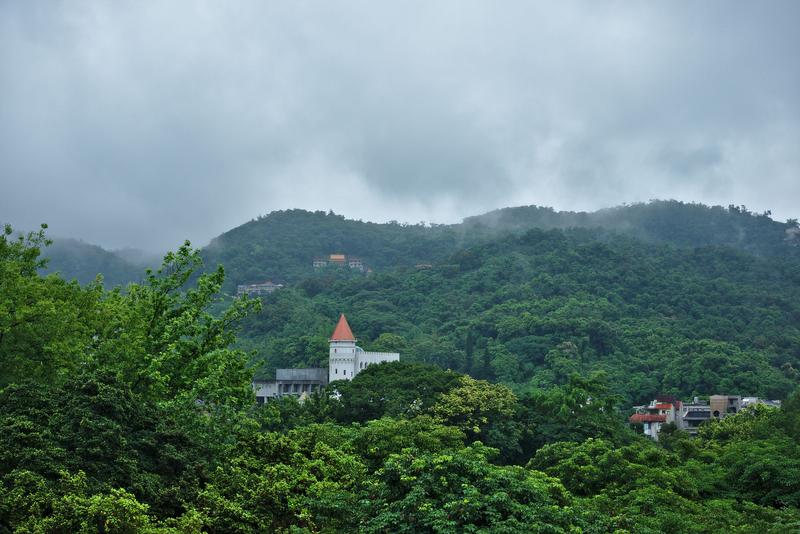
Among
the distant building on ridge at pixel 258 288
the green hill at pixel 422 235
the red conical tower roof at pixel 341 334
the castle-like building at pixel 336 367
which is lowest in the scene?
the castle-like building at pixel 336 367

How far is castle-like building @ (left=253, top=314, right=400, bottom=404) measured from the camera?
6038 cm

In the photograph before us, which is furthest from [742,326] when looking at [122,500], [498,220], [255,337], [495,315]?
[498,220]

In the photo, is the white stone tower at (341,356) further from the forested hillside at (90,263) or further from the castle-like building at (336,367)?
the forested hillside at (90,263)

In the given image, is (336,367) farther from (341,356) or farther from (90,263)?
(90,263)

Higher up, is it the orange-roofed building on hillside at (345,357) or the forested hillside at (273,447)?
the orange-roofed building on hillside at (345,357)

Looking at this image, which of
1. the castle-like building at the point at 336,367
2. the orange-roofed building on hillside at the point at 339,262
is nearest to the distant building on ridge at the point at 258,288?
the orange-roofed building on hillside at the point at 339,262

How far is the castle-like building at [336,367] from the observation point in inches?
2377

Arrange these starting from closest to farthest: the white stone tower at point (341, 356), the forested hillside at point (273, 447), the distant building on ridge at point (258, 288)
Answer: the forested hillside at point (273, 447) < the white stone tower at point (341, 356) < the distant building on ridge at point (258, 288)

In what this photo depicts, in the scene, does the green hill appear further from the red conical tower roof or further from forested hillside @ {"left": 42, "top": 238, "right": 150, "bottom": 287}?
the red conical tower roof

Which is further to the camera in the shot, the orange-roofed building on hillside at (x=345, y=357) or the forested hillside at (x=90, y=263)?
the forested hillside at (x=90, y=263)

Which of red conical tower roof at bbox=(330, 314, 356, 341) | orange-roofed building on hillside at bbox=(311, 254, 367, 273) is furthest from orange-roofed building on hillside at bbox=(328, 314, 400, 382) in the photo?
orange-roofed building on hillside at bbox=(311, 254, 367, 273)

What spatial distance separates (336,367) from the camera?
60438mm

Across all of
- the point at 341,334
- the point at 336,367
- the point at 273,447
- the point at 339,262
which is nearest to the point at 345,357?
the point at 336,367

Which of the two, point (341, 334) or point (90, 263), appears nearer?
point (341, 334)
